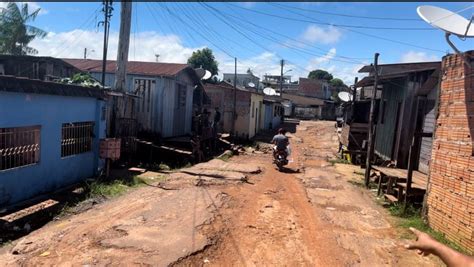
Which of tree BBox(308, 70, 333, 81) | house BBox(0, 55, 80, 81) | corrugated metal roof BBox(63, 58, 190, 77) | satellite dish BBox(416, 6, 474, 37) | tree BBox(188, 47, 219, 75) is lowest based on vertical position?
house BBox(0, 55, 80, 81)

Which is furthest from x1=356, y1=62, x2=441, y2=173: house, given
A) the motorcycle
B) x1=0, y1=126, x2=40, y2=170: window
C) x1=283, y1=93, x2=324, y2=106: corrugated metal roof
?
x1=283, y1=93, x2=324, y2=106: corrugated metal roof

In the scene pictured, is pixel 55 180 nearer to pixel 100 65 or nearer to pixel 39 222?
pixel 39 222

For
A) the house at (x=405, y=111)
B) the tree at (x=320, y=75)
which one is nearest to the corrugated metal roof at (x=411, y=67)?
the house at (x=405, y=111)

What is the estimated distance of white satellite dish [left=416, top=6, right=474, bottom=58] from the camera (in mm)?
6715

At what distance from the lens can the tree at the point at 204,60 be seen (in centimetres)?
5384

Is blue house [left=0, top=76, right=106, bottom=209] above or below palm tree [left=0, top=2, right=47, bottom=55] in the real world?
below

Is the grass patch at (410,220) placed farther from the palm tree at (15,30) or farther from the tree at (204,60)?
the tree at (204,60)

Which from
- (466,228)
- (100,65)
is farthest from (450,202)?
(100,65)

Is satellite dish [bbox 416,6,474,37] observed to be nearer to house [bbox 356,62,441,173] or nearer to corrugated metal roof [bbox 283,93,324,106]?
house [bbox 356,62,441,173]

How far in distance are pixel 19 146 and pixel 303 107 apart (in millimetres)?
54329

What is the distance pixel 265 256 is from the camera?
235 inches

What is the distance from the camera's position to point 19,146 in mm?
8094

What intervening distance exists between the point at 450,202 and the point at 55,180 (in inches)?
324

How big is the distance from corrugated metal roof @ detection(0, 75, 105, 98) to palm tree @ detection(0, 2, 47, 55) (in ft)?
49.7
